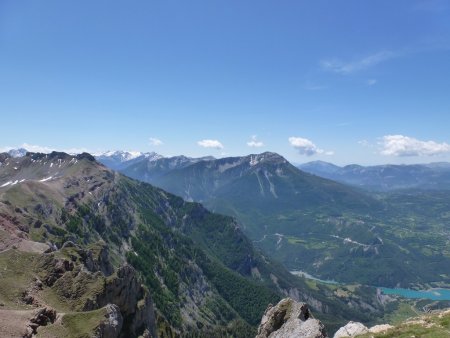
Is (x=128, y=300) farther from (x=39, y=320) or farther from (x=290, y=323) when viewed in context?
(x=290, y=323)

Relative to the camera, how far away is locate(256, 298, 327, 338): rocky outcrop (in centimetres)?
4541

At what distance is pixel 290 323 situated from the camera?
169ft

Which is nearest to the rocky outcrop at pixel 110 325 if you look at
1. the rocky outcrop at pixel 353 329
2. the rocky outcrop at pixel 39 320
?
the rocky outcrop at pixel 39 320

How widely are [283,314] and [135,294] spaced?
203ft

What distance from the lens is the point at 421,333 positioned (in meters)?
37.4

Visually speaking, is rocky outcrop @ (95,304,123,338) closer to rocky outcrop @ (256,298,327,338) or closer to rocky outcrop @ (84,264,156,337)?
rocky outcrop @ (84,264,156,337)

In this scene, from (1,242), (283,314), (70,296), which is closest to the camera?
(283,314)

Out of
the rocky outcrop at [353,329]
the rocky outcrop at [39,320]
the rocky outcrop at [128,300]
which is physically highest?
the rocky outcrop at [353,329]

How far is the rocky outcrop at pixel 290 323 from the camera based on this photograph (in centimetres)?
4541

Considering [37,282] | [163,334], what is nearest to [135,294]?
[37,282]

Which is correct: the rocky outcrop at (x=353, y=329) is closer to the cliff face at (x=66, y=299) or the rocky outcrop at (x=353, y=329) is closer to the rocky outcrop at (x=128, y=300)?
the cliff face at (x=66, y=299)

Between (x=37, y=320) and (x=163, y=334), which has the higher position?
(x=37, y=320)

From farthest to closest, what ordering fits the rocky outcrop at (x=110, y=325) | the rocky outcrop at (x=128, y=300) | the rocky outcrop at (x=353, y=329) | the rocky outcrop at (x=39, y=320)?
the rocky outcrop at (x=128, y=300)
the rocky outcrop at (x=110, y=325)
the rocky outcrop at (x=39, y=320)
the rocky outcrop at (x=353, y=329)

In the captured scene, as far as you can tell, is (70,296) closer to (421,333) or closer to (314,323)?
(314,323)
